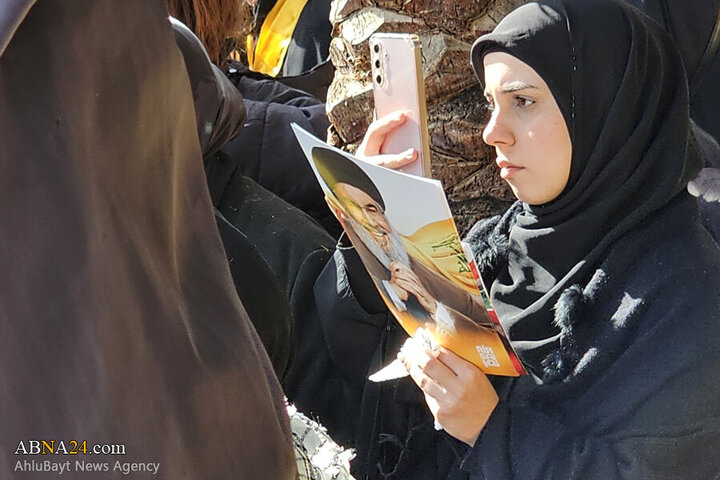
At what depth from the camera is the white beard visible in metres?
1.35

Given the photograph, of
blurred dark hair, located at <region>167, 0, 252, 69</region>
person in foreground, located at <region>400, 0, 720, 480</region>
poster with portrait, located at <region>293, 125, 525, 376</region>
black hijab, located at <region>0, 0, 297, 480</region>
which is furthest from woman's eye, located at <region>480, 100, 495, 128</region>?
black hijab, located at <region>0, 0, 297, 480</region>

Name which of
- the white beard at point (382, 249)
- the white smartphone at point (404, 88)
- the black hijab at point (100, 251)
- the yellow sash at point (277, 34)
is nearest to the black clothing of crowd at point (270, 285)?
the black hijab at point (100, 251)

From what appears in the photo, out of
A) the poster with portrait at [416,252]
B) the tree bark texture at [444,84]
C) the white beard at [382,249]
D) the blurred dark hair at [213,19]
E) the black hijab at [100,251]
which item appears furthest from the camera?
the blurred dark hair at [213,19]

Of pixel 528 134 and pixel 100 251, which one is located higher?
pixel 100 251

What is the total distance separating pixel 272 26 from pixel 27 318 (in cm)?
289

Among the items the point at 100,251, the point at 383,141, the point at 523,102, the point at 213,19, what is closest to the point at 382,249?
the point at 383,141

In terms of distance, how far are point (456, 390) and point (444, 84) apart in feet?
2.20

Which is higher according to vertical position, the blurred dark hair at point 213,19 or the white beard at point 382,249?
the blurred dark hair at point 213,19

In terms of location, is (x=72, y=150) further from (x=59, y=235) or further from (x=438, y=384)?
(x=438, y=384)

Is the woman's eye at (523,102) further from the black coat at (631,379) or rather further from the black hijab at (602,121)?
the black coat at (631,379)

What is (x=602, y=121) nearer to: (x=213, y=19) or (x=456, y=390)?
(x=456, y=390)

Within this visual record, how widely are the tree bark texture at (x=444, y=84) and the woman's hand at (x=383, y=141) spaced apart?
0.34m

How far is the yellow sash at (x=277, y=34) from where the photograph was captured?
3.46 metres

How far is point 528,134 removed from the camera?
143 cm
